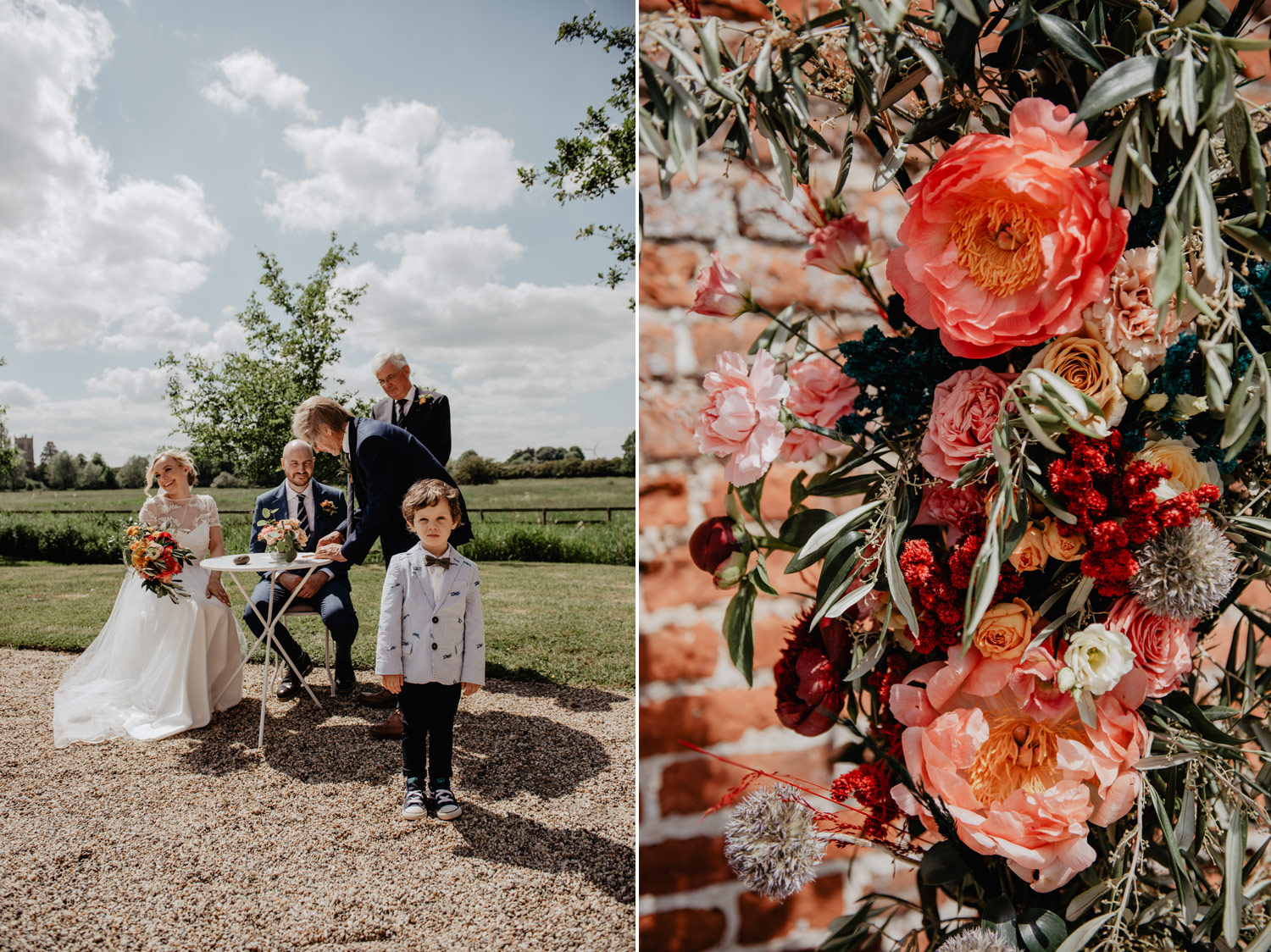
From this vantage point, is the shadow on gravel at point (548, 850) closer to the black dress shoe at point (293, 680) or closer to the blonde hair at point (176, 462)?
Answer: the black dress shoe at point (293, 680)

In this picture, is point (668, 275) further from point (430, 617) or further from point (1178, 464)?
point (430, 617)

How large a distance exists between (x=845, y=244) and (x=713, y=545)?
38 cm

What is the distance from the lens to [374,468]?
2621 mm

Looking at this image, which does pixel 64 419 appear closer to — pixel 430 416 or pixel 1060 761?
pixel 430 416

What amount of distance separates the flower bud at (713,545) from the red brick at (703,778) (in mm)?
398

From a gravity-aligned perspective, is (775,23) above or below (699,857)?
above

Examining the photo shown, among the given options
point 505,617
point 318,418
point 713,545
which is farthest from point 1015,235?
point 505,617

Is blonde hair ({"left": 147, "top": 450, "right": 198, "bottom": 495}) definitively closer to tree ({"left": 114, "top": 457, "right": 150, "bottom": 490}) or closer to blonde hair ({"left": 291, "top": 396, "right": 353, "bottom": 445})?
blonde hair ({"left": 291, "top": 396, "right": 353, "bottom": 445})

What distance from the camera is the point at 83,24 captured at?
3176mm

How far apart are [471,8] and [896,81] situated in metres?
3.00

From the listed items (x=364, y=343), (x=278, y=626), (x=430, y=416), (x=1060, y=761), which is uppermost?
(x=364, y=343)

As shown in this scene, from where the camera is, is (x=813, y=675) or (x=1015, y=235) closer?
(x=1015, y=235)

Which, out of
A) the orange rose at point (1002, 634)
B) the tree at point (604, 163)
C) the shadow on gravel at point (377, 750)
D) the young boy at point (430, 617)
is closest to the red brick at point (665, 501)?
the orange rose at point (1002, 634)

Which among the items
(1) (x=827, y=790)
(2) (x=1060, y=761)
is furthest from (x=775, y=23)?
(1) (x=827, y=790)
